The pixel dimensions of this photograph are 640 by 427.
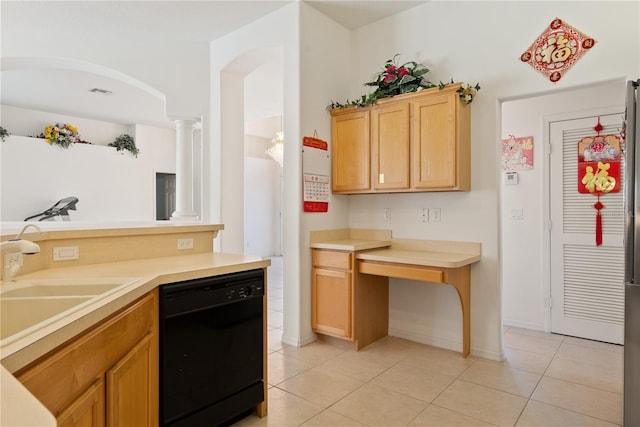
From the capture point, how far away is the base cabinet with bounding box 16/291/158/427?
1050mm

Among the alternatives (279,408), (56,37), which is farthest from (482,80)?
(56,37)

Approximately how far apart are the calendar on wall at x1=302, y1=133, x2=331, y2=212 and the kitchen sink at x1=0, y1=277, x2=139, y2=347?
197 centimetres

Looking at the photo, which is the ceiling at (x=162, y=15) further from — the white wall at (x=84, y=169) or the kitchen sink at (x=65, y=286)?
the white wall at (x=84, y=169)

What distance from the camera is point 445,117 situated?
10.1 feet

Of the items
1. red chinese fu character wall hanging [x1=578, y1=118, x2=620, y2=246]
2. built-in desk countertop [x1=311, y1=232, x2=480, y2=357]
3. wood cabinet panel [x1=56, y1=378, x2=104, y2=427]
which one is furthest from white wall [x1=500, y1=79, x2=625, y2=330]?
wood cabinet panel [x1=56, y1=378, x2=104, y2=427]

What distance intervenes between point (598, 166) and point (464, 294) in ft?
5.60

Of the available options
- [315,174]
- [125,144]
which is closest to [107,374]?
[315,174]

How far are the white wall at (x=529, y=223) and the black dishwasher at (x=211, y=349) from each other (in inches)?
102

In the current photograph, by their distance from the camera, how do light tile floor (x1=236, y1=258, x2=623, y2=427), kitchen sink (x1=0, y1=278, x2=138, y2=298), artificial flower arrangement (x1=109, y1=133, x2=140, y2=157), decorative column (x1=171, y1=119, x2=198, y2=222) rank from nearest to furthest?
kitchen sink (x1=0, y1=278, x2=138, y2=298)
light tile floor (x1=236, y1=258, x2=623, y2=427)
decorative column (x1=171, y1=119, x2=198, y2=222)
artificial flower arrangement (x1=109, y1=133, x2=140, y2=157)

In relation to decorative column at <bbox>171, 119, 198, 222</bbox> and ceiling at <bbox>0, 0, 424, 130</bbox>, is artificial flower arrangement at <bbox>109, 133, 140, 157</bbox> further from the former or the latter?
ceiling at <bbox>0, 0, 424, 130</bbox>

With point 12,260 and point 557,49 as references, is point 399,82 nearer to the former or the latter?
point 557,49

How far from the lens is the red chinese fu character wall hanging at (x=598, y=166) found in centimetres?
338

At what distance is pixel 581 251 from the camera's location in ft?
11.7

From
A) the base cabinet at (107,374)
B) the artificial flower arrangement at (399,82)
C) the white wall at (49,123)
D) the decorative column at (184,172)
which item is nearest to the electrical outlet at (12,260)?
the base cabinet at (107,374)
